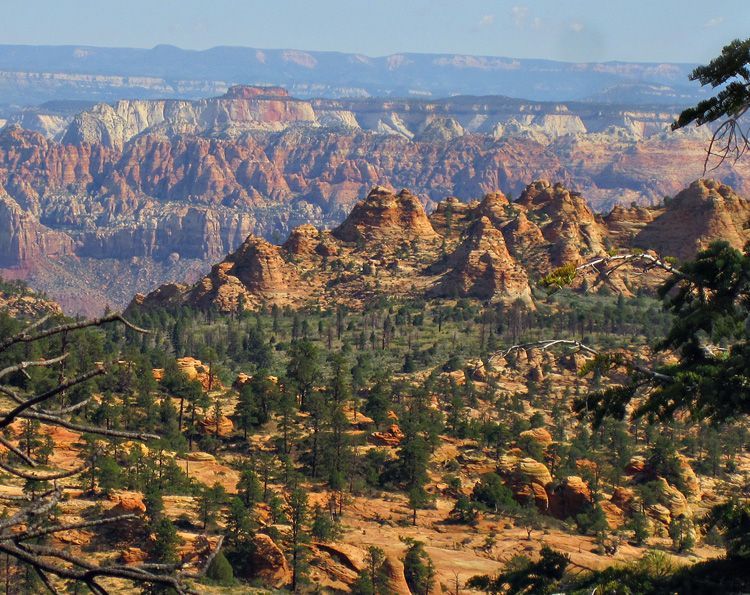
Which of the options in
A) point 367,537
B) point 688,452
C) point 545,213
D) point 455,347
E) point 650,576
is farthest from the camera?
Result: point 545,213

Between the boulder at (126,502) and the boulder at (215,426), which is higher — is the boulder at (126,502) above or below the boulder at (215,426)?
above

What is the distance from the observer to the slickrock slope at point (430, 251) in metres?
139

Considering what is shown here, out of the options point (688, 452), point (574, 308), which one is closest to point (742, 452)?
point (688, 452)

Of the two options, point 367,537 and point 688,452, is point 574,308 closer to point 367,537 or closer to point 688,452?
point 688,452

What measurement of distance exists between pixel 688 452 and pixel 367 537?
34.0 metres

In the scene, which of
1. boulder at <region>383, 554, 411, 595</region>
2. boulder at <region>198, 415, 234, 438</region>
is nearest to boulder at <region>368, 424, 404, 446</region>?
boulder at <region>198, 415, 234, 438</region>

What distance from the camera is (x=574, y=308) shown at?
135375 mm

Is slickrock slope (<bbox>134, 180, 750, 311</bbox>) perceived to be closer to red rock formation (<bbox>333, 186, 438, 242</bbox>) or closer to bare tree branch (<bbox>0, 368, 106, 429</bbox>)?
red rock formation (<bbox>333, 186, 438, 242</bbox>)

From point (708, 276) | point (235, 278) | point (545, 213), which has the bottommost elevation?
point (235, 278)

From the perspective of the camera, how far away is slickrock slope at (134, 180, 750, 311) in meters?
139

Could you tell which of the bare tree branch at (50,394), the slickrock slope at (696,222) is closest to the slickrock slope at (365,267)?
the slickrock slope at (696,222)

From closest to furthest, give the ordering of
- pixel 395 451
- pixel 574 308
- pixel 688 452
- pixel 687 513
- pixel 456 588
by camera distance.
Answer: pixel 456 588 < pixel 687 513 < pixel 395 451 < pixel 688 452 < pixel 574 308

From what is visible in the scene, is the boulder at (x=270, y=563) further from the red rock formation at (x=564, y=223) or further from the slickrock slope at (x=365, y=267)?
the red rock formation at (x=564, y=223)

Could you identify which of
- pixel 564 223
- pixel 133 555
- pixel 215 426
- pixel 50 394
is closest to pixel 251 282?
pixel 564 223
